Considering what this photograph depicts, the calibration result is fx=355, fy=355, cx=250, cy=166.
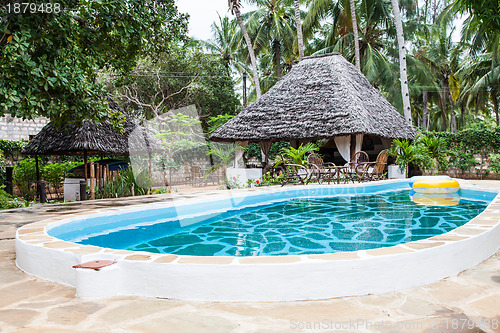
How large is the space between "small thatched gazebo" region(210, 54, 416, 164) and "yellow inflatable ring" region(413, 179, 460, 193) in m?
2.69

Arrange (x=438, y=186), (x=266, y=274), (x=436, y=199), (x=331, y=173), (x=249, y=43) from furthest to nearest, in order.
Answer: (x=249, y=43) → (x=331, y=173) → (x=438, y=186) → (x=436, y=199) → (x=266, y=274)

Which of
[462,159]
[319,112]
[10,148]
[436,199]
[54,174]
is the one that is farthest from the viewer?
[462,159]

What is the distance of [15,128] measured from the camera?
1362cm

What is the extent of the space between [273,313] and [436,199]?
631 centimetres

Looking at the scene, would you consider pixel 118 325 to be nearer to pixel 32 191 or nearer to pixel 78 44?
pixel 78 44

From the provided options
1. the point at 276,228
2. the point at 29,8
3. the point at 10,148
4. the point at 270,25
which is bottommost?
the point at 276,228

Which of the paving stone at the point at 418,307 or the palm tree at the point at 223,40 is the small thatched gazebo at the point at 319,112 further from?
the palm tree at the point at 223,40

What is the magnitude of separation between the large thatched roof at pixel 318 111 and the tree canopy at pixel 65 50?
5.89 m

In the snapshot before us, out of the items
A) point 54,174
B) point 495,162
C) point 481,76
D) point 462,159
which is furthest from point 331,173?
point 481,76

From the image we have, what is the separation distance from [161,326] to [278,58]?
2058cm

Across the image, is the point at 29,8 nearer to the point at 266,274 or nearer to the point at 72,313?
the point at 72,313

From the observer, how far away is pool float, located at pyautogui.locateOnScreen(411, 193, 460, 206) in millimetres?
6698

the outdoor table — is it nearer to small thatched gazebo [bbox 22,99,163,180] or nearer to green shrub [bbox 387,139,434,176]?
green shrub [bbox 387,139,434,176]

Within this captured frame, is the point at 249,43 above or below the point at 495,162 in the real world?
above
